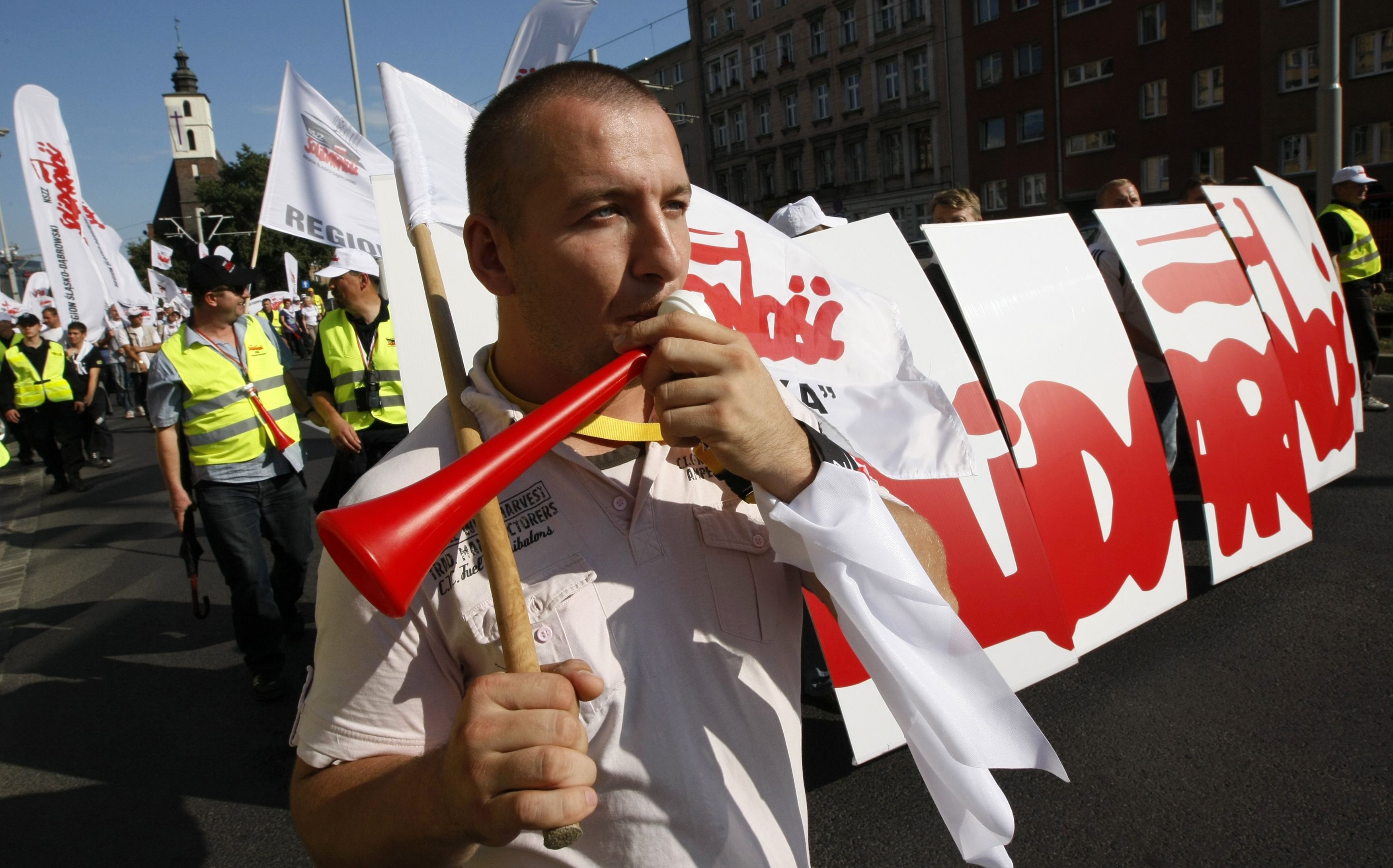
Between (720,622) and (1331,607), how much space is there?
4.02 m

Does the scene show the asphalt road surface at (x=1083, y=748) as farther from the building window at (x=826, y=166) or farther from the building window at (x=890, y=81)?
the building window at (x=826, y=166)

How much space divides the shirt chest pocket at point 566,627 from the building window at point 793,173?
53037mm

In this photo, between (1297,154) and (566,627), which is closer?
(566,627)

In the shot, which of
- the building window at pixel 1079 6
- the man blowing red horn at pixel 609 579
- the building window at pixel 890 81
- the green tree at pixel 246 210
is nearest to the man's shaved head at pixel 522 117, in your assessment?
the man blowing red horn at pixel 609 579

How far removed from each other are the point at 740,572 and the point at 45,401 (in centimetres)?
1159

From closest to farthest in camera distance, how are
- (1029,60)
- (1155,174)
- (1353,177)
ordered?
(1353,177) → (1155,174) → (1029,60)

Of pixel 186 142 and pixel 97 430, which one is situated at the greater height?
pixel 186 142

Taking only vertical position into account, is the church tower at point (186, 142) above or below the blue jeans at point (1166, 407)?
above

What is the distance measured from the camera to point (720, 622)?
117 centimetres

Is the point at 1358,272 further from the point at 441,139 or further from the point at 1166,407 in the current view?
the point at 441,139

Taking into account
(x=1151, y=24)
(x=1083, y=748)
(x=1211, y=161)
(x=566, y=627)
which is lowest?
(x=1083, y=748)

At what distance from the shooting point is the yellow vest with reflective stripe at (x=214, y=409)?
169 inches

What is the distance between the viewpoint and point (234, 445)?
4316 mm

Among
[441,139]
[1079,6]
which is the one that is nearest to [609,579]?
[441,139]
